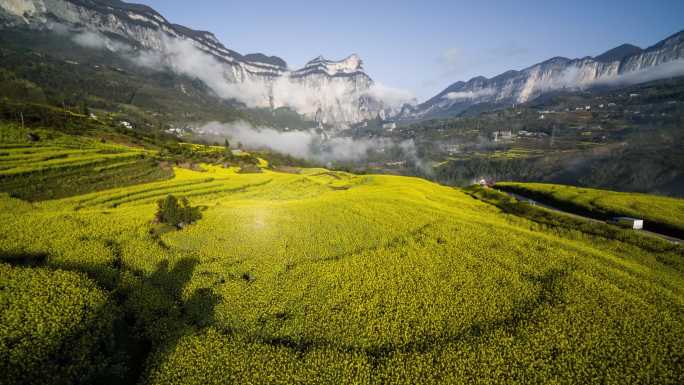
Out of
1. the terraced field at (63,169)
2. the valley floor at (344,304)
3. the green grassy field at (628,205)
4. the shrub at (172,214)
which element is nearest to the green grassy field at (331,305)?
the valley floor at (344,304)

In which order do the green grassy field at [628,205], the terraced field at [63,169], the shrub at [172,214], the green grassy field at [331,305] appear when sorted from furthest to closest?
the green grassy field at [628,205], the terraced field at [63,169], the shrub at [172,214], the green grassy field at [331,305]

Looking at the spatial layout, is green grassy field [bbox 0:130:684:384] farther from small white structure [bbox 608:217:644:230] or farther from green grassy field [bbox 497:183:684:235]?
green grassy field [bbox 497:183:684:235]

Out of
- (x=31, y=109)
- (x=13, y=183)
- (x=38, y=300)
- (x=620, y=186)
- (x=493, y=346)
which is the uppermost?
(x=31, y=109)

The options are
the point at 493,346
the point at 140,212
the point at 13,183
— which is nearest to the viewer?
the point at 493,346

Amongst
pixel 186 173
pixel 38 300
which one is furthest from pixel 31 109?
pixel 38 300

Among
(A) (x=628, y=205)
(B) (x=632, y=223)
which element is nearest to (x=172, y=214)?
(B) (x=632, y=223)

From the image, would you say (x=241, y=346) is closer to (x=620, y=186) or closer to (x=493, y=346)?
(x=493, y=346)

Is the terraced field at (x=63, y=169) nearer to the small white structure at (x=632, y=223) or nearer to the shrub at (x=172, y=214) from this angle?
the shrub at (x=172, y=214)
